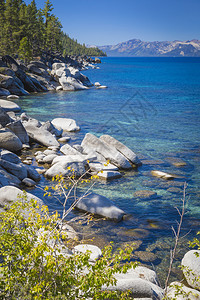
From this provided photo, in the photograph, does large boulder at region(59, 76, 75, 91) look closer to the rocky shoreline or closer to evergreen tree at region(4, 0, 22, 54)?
evergreen tree at region(4, 0, 22, 54)

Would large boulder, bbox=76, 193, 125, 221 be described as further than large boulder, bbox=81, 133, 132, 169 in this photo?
No

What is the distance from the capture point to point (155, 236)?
32.3 ft

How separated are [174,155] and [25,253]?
14897 millimetres

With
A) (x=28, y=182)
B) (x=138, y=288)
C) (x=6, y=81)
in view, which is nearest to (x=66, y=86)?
(x=6, y=81)

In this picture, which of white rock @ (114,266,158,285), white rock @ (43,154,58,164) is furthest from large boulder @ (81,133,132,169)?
white rock @ (114,266,158,285)

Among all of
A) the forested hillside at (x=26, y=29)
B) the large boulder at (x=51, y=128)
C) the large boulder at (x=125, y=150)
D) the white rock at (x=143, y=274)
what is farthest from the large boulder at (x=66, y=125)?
the forested hillside at (x=26, y=29)

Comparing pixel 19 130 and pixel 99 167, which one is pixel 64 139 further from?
pixel 99 167

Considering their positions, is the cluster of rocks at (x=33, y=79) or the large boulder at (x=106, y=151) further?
the cluster of rocks at (x=33, y=79)

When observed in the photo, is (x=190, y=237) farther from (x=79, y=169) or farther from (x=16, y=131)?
(x=16, y=131)

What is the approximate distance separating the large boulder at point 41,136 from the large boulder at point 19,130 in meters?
0.67

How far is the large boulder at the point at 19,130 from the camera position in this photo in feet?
60.9

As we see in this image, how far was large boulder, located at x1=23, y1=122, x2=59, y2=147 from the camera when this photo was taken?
63.0 ft

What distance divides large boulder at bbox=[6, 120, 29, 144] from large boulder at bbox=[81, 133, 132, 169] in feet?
14.5

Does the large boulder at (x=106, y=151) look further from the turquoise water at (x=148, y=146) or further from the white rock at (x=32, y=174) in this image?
the white rock at (x=32, y=174)
